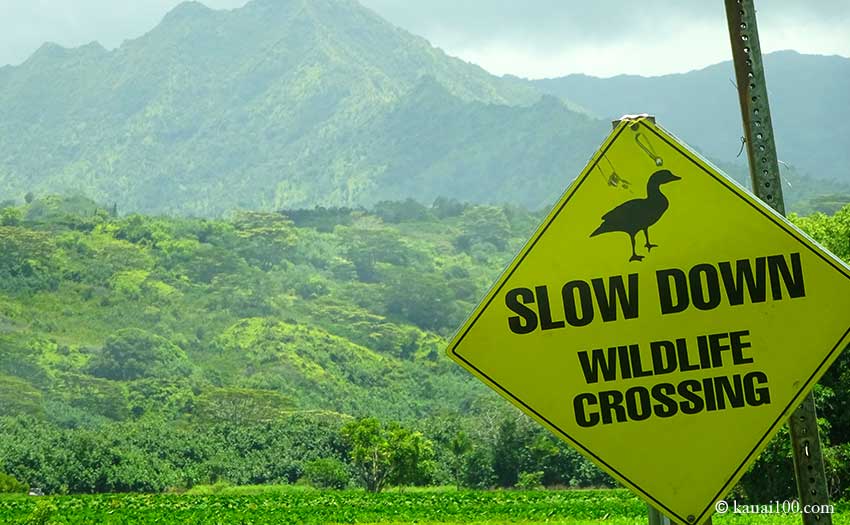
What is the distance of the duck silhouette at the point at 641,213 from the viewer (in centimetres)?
366

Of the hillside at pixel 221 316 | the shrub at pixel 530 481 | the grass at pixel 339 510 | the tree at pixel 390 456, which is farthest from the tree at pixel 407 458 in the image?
the hillside at pixel 221 316

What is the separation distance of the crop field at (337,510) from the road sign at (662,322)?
22.6 metres

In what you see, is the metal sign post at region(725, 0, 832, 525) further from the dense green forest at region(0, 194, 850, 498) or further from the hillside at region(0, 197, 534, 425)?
the hillside at region(0, 197, 534, 425)

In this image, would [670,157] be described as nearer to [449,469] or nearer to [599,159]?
[599,159]

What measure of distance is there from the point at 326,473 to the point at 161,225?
345 feet

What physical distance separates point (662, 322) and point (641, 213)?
0.36 metres

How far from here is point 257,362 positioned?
407 feet

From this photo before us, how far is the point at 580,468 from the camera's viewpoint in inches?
2360

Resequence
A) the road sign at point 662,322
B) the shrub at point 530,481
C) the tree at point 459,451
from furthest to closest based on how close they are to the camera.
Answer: the tree at point 459,451 < the shrub at point 530,481 < the road sign at point 662,322

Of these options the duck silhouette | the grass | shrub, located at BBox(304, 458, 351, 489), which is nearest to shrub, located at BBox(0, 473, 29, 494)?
shrub, located at BBox(304, 458, 351, 489)

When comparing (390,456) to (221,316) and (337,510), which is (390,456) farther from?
(221,316)

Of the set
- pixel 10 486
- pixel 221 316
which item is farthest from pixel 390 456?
pixel 221 316

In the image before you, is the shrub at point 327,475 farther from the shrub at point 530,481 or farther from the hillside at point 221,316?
the hillside at point 221,316

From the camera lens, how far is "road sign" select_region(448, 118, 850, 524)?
3596 mm
